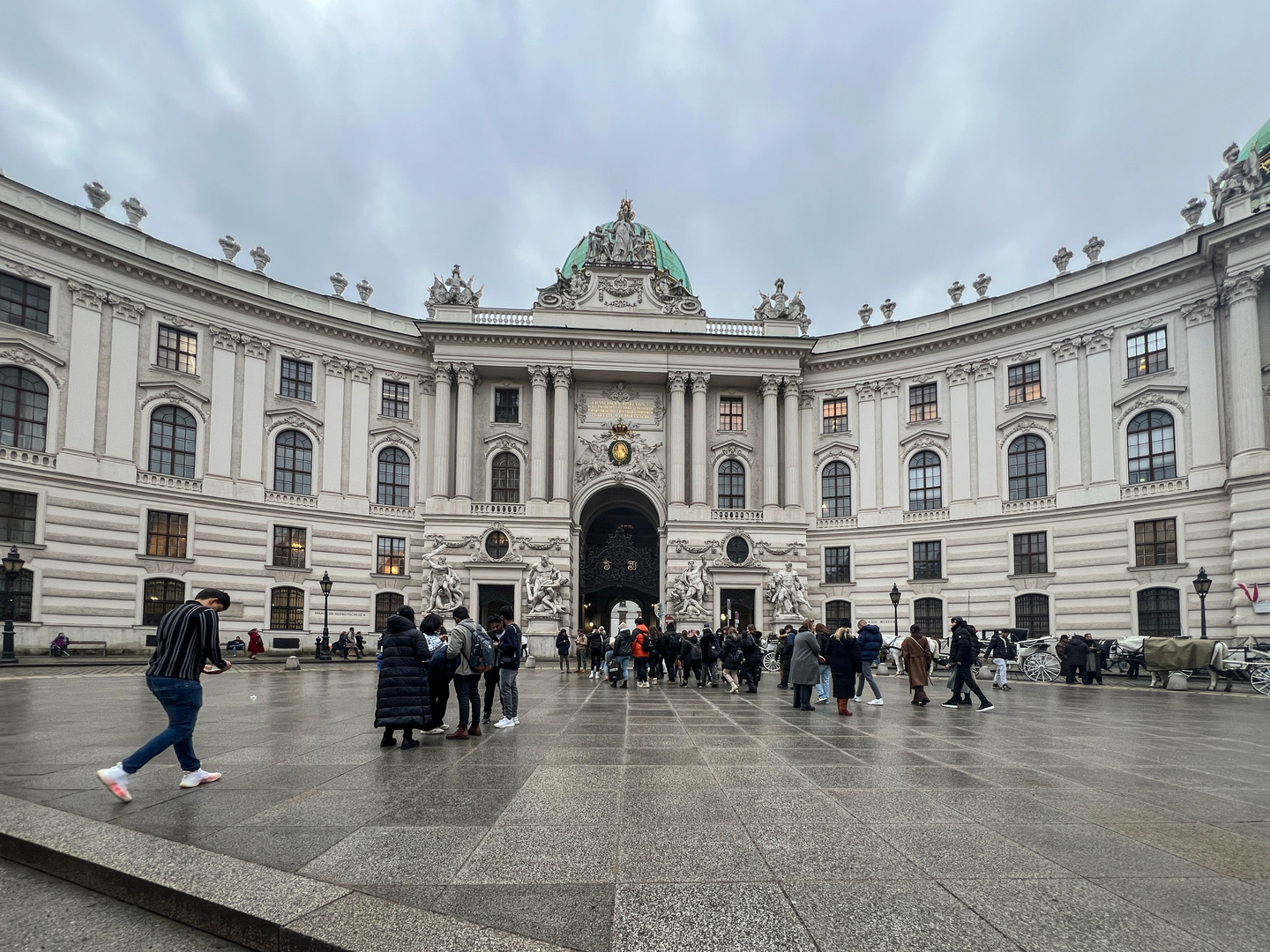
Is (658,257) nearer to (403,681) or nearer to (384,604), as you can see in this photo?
(384,604)

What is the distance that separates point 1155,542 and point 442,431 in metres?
35.0

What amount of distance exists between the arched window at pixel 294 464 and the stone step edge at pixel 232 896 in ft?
122

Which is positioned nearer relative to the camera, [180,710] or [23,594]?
[180,710]

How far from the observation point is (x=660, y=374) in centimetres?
4572

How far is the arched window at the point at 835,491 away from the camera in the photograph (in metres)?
45.7

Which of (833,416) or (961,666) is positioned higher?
(833,416)

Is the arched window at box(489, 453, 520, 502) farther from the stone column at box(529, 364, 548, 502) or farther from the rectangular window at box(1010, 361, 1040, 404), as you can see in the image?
the rectangular window at box(1010, 361, 1040, 404)

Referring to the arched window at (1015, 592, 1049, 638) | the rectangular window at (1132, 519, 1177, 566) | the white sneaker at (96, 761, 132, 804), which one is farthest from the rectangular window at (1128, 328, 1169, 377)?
the white sneaker at (96, 761, 132, 804)

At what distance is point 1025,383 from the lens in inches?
1601

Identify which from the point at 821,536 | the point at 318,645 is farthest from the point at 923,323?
the point at 318,645

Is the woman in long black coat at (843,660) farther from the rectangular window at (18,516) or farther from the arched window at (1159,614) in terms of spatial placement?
the rectangular window at (18,516)

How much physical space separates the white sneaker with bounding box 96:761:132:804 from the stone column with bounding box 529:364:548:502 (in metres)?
36.5

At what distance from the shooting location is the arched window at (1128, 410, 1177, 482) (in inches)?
1387

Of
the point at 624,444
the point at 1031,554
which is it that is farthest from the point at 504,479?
the point at 1031,554
